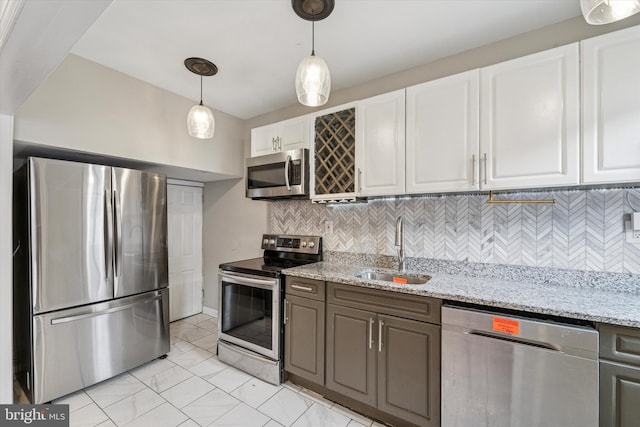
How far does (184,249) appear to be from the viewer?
12.0 ft

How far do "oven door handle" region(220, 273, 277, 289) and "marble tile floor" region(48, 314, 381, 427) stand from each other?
0.79 metres

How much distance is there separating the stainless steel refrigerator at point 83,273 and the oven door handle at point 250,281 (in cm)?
67

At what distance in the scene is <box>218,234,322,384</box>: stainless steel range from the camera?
2195 millimetres

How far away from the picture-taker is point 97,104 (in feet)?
7.11

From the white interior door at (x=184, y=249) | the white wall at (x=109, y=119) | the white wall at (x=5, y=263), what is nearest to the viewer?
the white wall at (x=5, y=263)

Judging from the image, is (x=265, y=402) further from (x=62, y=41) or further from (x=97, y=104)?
(x=97, y=104)

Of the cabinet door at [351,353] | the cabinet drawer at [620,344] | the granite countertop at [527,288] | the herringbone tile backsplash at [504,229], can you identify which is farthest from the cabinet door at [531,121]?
the cabinet door at [351,353]

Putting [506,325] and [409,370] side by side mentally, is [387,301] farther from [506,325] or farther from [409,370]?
[506,325]

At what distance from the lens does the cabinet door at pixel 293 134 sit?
2492mm

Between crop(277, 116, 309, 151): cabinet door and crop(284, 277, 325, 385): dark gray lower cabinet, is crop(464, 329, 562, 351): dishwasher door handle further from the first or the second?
crop(277, 116, 309, 151): cabinet door

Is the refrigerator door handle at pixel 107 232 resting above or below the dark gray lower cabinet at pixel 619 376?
above

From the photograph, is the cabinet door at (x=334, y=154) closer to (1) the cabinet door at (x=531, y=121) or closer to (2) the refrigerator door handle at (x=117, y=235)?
(1) the cabinet door at (x=531, y=121)

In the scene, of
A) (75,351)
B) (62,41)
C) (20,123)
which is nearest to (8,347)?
(75,351)

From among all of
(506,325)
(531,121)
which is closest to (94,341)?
(506,325)
